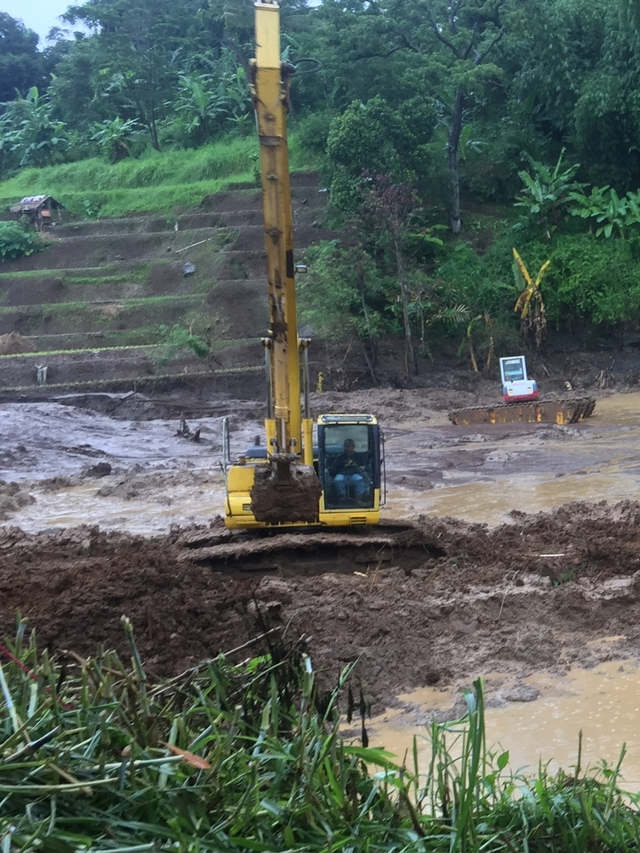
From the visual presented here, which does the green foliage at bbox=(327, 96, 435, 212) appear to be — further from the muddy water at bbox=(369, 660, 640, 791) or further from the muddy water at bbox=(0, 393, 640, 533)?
the muddy water at bbox=(369, 660, 640, 791)

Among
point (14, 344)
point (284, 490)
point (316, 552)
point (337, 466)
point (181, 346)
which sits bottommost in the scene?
point (316, 552)

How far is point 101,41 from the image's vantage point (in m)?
55.4

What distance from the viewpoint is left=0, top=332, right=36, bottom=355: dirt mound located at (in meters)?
36.0

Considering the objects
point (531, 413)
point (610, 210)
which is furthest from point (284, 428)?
point (610, 210)

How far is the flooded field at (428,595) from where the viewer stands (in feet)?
22.5

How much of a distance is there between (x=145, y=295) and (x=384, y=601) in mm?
33666

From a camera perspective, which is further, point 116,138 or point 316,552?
point 116,138

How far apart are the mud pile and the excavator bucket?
0.48 meters

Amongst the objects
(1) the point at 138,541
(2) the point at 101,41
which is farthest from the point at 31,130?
(1) the point at 138,541

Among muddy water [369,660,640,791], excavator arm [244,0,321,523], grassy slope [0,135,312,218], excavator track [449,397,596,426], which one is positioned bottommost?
muddy water [369,660,640,791]

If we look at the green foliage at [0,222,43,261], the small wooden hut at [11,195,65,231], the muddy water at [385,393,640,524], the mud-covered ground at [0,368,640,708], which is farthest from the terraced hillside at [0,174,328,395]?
the muddy water at [385,393,640,524]

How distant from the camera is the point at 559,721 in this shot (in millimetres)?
6508

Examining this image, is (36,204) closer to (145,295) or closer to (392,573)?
(145,295)

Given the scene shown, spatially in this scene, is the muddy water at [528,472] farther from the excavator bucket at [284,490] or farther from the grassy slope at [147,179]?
the grassy slope at [147,179]
